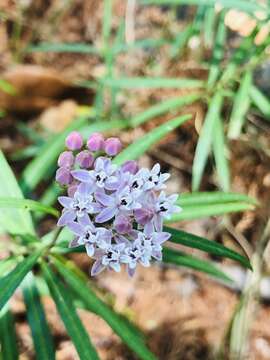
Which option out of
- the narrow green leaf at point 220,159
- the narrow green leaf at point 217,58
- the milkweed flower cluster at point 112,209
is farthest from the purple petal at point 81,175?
the narrow green leaf at point 217,58

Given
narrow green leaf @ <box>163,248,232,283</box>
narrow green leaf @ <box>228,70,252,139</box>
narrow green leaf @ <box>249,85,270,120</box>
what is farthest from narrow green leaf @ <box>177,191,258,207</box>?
A: narrow green leaf @ <box>249,85,270,120</box>

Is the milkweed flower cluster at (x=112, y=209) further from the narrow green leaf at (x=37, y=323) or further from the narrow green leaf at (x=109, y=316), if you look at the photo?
the narrow green leaf at (x=37, y=323)

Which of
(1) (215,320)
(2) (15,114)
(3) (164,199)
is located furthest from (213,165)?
(3) (164,199)

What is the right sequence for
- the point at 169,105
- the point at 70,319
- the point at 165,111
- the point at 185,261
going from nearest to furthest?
1. the point at 70,319
2. the point at 185,261
3. the point at 169,105
4. the point at 165,111

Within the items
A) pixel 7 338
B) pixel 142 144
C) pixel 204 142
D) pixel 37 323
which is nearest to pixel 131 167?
pixel 142 144

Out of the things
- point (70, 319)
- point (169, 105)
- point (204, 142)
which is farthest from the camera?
point (169, 105)

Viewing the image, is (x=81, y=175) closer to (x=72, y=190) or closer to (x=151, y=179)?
(x=72, y=190)
